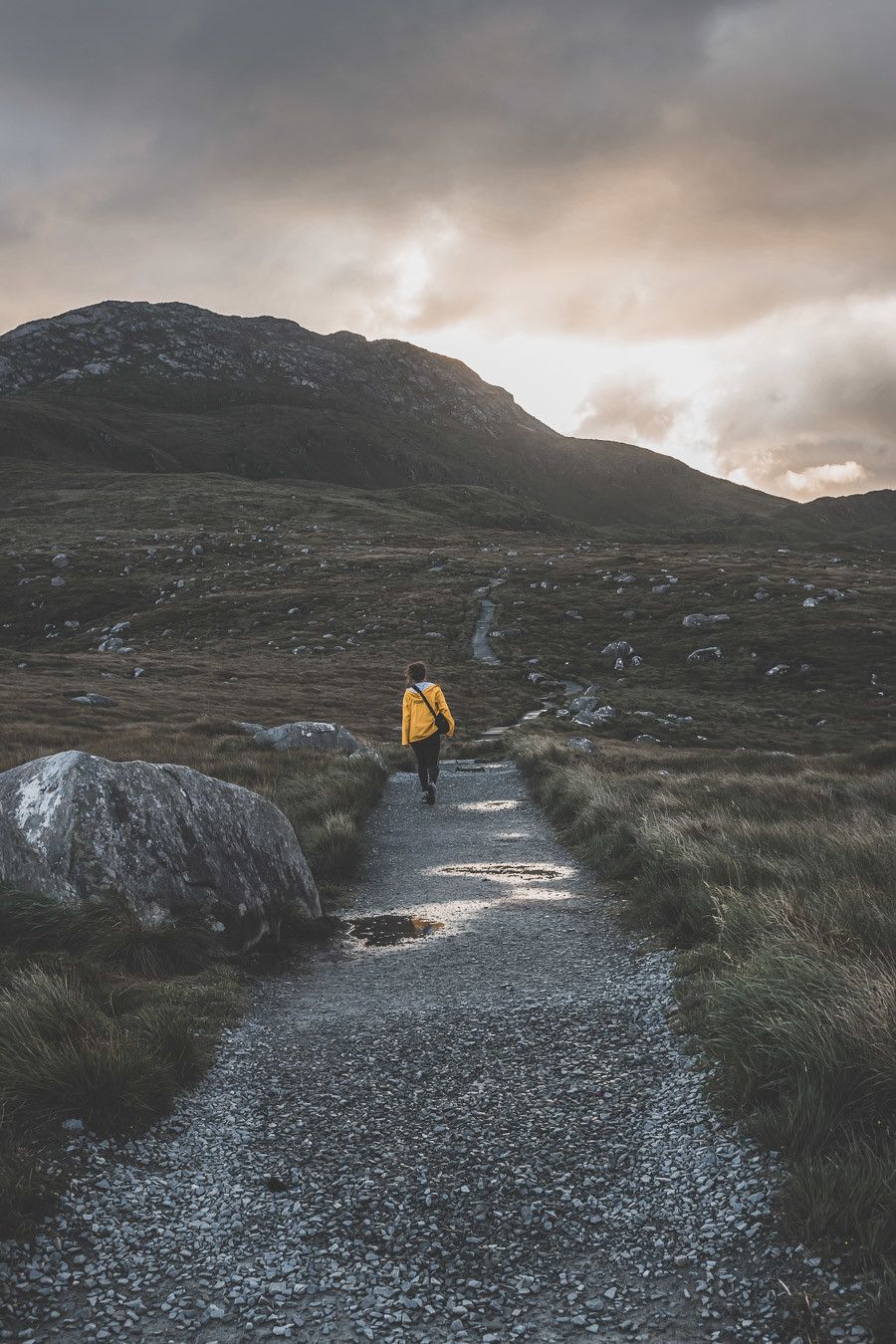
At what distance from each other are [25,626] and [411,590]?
38.8 meters

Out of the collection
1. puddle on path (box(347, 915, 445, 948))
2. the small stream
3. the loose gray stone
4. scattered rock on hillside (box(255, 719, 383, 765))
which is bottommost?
puddle on path (box(347, 915, 445, 948))

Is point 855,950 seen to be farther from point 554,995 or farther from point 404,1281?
point 404,1281

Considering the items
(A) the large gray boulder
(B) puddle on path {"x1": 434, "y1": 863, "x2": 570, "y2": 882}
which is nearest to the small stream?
(B) puddle on path {"x1": 434, "y1": 863, "x2": 570, "y2": 882}

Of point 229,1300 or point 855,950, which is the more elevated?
point 855,950

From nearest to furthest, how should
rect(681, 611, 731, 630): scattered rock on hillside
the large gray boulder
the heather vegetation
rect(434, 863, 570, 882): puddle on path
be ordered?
the heather vegetation < the large gray boulder < rect(434, 863, 570, 882): puddle on path < rect(681, 611, 731, 630): scattered rock on hillside

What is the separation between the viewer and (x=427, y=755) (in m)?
19.5

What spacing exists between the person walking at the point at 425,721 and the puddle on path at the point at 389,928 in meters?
8.16

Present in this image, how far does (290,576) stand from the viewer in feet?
302

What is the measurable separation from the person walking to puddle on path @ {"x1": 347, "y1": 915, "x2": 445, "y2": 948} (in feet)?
26.8

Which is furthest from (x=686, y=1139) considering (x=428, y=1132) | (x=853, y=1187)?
(x=428, y=1132)

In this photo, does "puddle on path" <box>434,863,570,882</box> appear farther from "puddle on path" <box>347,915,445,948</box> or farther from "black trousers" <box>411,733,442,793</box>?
"black trousers" <box>411,733,442,793</box>

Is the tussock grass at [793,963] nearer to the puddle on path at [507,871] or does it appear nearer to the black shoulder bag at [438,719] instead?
the puddle on path at [507,871]

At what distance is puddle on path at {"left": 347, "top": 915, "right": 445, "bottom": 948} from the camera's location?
9820 mm

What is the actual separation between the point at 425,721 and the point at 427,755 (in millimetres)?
1013
